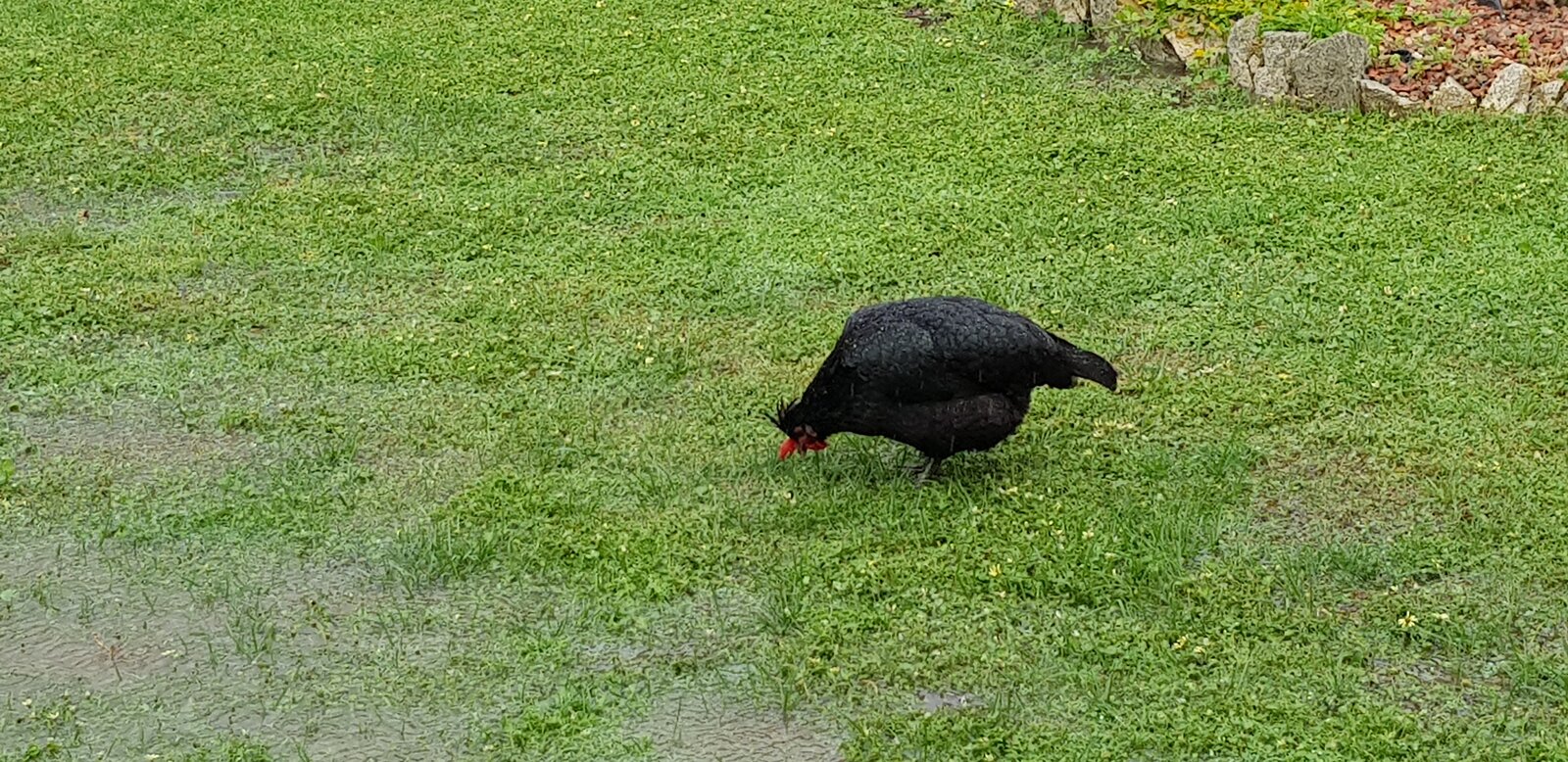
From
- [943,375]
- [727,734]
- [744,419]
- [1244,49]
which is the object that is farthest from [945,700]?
[1244,49]

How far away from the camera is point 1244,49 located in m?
9.48

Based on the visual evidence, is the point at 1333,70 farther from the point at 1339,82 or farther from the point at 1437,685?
the point at 1437,685

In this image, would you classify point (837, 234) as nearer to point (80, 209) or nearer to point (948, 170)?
point (948, 170)

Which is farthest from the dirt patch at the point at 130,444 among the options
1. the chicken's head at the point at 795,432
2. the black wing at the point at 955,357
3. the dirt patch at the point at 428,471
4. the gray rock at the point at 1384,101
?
the gray rock at the point at 1384,101

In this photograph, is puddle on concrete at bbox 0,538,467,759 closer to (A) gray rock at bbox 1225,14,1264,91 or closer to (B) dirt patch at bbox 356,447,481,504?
(B) dirt patch at bbox 356,447,481,504

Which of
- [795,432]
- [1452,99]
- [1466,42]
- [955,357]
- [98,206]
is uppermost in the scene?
[1466,42]

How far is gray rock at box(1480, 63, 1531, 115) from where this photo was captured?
8914 mm

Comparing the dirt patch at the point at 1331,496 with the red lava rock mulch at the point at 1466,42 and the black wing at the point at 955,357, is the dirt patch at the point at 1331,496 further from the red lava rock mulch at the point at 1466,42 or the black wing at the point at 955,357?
the red lava rock mulch at the point at 1466,42

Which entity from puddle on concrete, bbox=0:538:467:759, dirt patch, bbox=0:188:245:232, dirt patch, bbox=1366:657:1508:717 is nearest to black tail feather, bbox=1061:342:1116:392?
dirt patch, bbox=1366:657:1508:717

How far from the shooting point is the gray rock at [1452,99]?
8977 millimetres

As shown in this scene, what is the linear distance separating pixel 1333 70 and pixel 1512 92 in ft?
2.75

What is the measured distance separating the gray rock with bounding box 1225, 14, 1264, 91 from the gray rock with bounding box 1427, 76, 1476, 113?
0.91 m

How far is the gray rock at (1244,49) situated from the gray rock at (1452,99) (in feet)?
2.97

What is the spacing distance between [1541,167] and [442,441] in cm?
511
